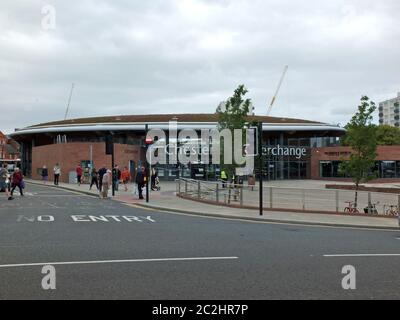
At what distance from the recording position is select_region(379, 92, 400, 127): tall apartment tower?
604 ft

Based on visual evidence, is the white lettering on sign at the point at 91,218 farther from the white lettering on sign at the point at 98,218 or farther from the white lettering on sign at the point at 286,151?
the white lettering on sign at the point at 286,151

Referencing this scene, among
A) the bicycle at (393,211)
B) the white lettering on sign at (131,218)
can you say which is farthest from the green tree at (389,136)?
the white lettering on sign at (131,218)

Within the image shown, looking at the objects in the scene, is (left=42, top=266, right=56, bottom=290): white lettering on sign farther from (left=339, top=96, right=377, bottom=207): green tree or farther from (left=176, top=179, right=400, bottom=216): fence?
(left=339, top=96, right=377, bottom=207): green tree

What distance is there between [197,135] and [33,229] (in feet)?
154

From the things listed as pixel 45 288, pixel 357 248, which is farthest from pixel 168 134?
pixel 45 288

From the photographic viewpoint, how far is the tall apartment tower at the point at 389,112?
184250 mm

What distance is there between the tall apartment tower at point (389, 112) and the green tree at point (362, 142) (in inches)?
6758

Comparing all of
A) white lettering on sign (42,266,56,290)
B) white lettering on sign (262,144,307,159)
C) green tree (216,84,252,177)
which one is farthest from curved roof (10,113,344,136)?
white lettering on sign (42,266,56,290)

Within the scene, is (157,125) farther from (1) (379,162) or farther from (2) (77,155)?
(1) (379,162)

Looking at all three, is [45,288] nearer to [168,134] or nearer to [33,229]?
[33,229]

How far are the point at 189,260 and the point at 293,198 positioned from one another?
1328 cm

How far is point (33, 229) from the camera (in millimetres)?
12688

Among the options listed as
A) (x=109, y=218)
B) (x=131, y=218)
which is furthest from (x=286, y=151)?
(x=109, y=218)
